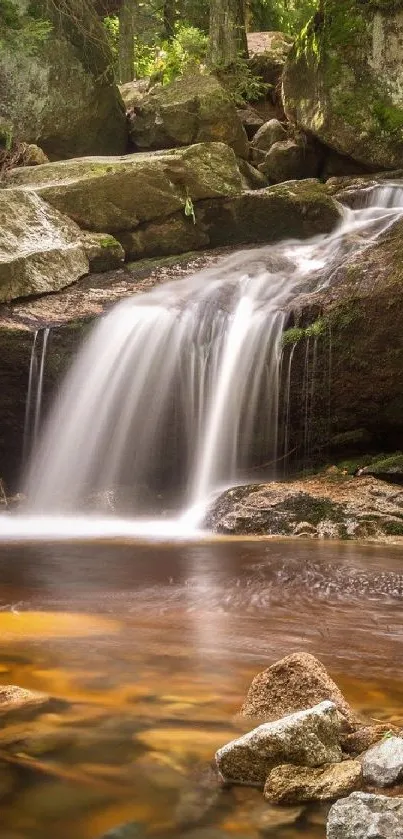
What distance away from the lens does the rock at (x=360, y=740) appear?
2.03 meters

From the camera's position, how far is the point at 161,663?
2918 millimetres

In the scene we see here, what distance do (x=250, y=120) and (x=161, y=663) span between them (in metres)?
16.2

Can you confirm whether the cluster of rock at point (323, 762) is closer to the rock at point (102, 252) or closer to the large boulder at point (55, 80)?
the rock at point (102, 252)

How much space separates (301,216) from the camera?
1253cm

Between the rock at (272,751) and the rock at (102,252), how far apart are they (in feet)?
35.1

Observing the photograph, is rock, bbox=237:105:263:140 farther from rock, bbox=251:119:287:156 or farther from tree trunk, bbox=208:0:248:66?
tree trunk, bbox=208:0:248:66

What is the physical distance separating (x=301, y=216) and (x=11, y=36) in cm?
641

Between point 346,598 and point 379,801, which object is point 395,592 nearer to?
point 346,598

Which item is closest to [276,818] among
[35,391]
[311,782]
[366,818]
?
[311,782]

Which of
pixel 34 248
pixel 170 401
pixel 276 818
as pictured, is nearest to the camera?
pixel 276 818

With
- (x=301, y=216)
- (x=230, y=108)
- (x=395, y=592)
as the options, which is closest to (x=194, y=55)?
(x=230, y=108)

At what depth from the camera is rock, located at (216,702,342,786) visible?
1.87m

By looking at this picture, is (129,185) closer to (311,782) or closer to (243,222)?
(243,222)

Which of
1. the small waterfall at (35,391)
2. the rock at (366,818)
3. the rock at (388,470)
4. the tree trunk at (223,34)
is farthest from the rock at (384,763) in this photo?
the tree trunk at (223,34)
